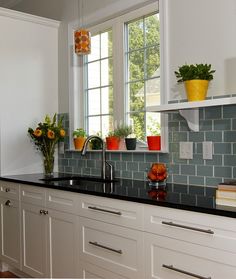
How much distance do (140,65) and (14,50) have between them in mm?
1251

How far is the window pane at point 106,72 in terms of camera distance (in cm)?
333

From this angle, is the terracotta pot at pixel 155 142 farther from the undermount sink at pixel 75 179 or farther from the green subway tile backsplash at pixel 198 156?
the undermount sink at pixel 75 179

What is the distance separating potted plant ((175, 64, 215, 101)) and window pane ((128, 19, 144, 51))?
879 mm

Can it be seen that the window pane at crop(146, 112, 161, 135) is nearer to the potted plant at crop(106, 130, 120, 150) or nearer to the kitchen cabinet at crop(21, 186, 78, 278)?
the potted plant at crop(106, 130, 120, 150)

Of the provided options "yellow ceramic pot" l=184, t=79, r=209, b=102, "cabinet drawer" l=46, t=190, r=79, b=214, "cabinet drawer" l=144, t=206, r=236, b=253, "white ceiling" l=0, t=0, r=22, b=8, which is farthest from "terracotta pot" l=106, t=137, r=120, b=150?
"white ceiling" l=0, t=0, r=22, b=8

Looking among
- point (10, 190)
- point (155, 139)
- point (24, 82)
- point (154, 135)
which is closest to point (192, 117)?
point (155, 139)

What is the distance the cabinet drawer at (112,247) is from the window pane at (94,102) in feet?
4.26

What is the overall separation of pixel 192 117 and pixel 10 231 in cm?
186

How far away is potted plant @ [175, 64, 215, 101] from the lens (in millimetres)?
2229

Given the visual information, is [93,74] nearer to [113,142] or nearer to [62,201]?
[113,142]

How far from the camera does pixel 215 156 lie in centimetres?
237

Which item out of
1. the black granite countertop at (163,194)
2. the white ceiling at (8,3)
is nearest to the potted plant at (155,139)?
the black granite countertop at (163,194)

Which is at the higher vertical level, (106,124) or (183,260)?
(106,124)

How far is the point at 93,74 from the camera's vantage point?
11.6 ft
